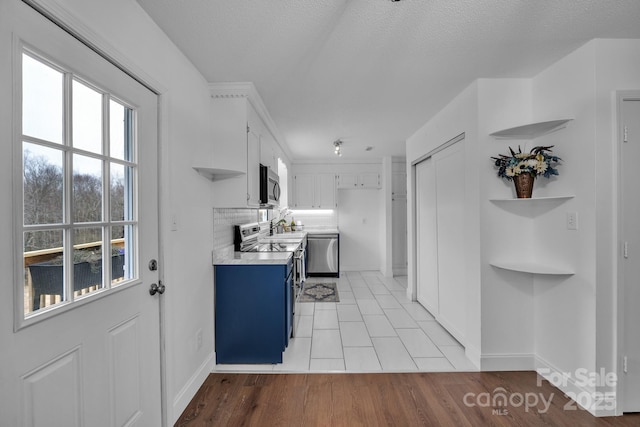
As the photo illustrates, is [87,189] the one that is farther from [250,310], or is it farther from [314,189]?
[314,189]

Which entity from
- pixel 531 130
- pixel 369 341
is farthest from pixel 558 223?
pixel 369 341

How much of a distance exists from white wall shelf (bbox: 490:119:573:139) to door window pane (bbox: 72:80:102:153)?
2.65 m

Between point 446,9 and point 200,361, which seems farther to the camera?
point 200,361

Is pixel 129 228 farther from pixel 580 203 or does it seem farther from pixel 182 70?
pixel 580 203

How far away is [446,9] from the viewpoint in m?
1.56

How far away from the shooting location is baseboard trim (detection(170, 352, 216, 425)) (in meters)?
1.86

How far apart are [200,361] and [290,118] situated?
2636 millimetres

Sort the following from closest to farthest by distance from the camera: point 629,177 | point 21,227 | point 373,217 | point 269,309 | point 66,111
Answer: point 21,227 → point 66,111 → point 629,177 → point 269,309 → point 373,217

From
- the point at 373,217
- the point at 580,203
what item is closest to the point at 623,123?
the point at 580,203

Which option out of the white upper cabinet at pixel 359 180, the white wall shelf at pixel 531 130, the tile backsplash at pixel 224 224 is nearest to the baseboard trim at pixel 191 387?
the tile backsplash at pixel 224 224

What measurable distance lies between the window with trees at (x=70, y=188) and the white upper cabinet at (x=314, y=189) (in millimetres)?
4502

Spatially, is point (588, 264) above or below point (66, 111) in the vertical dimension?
below

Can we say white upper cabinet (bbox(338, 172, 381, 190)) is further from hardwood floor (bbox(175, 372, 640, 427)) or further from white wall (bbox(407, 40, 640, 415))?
hardwood floor (bbox(175, 372, 640, 427))

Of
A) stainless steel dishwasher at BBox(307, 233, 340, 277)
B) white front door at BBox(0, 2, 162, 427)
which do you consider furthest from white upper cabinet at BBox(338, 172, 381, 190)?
white front door at BBox(0, 2, 162, 427)
